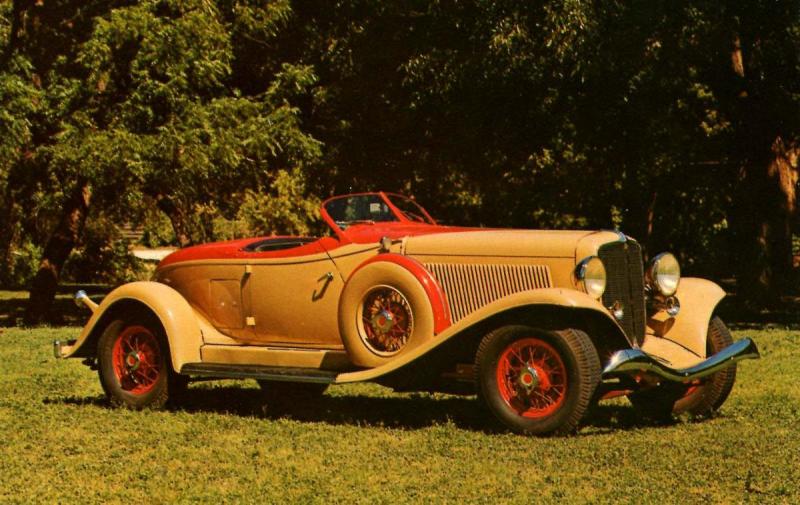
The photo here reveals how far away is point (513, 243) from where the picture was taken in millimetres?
8523

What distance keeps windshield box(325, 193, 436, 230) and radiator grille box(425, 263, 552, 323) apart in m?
1.09

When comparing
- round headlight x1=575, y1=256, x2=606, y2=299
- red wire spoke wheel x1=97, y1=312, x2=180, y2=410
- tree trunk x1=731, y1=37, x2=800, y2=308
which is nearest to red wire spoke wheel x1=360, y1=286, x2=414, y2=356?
round headlight x1=575, y1=256, x2=606, y2=299

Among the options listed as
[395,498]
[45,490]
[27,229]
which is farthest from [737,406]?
[27,229]

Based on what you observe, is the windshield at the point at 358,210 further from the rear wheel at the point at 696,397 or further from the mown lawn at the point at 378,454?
the rear wheel at the point at 696,397

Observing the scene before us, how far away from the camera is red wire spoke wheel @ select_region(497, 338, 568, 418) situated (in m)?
7.93

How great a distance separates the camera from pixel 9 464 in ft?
23.7

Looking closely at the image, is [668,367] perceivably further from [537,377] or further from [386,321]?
[386,321]

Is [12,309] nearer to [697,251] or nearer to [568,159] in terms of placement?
[568,159]

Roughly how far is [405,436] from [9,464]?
259 centimetres

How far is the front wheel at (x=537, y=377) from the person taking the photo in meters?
7.76

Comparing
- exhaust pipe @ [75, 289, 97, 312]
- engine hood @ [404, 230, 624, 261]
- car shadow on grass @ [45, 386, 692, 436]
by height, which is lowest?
car shadow on grass @ [45, 386, 692, 436]

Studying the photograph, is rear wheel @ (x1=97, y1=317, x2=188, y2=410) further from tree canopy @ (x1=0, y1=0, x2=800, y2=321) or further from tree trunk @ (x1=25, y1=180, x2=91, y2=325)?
tree trunk @ (x1=25, y1=180, x2=91, y2=325)

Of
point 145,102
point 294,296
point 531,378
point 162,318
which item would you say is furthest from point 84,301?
point 145,102

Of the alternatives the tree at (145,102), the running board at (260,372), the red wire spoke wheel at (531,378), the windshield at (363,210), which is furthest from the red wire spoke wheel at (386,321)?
the tree at (145,102)
